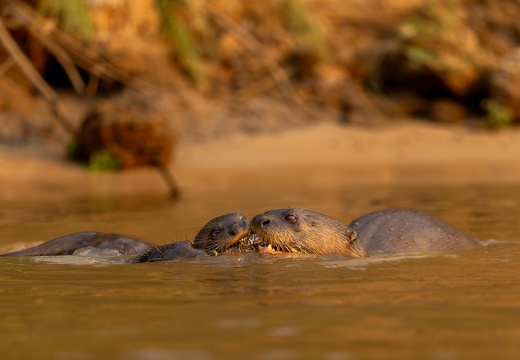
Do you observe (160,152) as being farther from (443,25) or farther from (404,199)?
(443,25)

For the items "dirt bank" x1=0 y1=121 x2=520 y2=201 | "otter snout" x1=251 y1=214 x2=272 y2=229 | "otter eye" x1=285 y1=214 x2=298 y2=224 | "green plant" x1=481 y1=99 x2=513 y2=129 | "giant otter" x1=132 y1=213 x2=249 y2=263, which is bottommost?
"giant otter" x1=132 y1=213 x2=249 y2=263

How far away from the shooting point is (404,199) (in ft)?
28.9

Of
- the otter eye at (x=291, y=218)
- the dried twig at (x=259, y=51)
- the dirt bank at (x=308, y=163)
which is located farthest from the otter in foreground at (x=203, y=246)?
the dried twig at (x=259, y=51)

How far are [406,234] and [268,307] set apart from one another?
2471 mm

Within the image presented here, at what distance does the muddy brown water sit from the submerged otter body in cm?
23

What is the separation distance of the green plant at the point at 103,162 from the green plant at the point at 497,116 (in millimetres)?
5396

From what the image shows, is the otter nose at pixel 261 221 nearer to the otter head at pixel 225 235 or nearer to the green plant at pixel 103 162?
the otter head at pixel 225 235

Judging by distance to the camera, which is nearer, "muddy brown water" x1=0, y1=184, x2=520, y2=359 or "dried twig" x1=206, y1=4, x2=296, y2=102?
"muddy brown water" x1=0, y1=184, x2=520, y2=359

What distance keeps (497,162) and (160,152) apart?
4.18 meters

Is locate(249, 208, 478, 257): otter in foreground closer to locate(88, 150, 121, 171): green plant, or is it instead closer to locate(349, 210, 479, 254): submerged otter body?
locate(349, 210, 479, 254): submerged otter body

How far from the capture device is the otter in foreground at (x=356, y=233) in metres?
5.04

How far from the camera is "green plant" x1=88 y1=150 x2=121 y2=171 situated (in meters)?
11.0

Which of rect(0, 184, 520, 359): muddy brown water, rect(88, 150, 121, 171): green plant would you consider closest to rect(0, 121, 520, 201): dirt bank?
rect(88, 150, 121, 171): green plant

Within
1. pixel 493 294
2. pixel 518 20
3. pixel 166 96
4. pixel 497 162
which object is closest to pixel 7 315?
pixel 493 294
